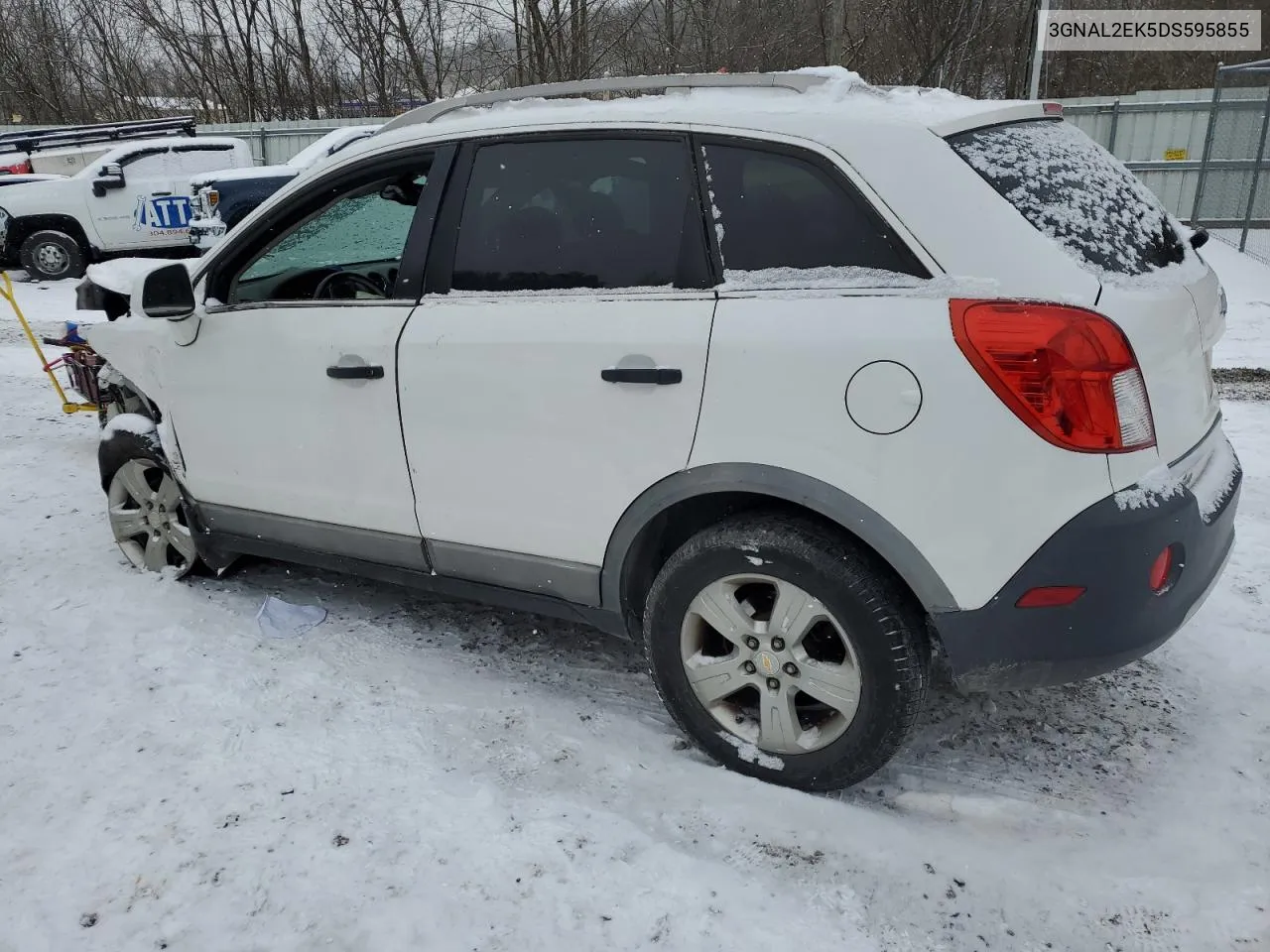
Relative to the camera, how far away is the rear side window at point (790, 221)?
2.31 m

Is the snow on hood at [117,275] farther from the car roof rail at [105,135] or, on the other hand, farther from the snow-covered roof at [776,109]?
the car roof rail at [105,135]

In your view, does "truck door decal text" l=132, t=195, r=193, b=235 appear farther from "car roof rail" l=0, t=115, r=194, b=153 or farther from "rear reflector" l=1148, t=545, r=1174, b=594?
"rear reflector" l=1148, t=545, r=1174, b=594

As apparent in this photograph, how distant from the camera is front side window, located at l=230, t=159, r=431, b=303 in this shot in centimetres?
317

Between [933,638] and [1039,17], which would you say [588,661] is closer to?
[933,638]

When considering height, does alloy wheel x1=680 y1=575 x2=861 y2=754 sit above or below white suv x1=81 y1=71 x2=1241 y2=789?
below

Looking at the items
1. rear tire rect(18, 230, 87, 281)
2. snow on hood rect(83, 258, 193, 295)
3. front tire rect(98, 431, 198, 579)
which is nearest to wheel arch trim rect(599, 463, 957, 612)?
front tire rect(98, 431, 198, 579)

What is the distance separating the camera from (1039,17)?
14227 millimetres

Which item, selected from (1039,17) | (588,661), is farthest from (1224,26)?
(588,661)

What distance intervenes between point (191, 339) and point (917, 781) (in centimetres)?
302

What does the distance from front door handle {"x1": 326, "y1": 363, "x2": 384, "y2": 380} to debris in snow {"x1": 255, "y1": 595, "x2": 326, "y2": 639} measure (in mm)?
1116

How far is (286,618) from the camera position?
3.70 meters

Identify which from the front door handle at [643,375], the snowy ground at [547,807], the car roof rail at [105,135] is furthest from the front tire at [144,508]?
the car roof rail at [105,135]

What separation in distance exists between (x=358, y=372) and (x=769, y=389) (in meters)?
1.44

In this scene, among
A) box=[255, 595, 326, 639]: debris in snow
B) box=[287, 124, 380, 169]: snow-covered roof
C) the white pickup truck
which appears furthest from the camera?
the white pickup truck
